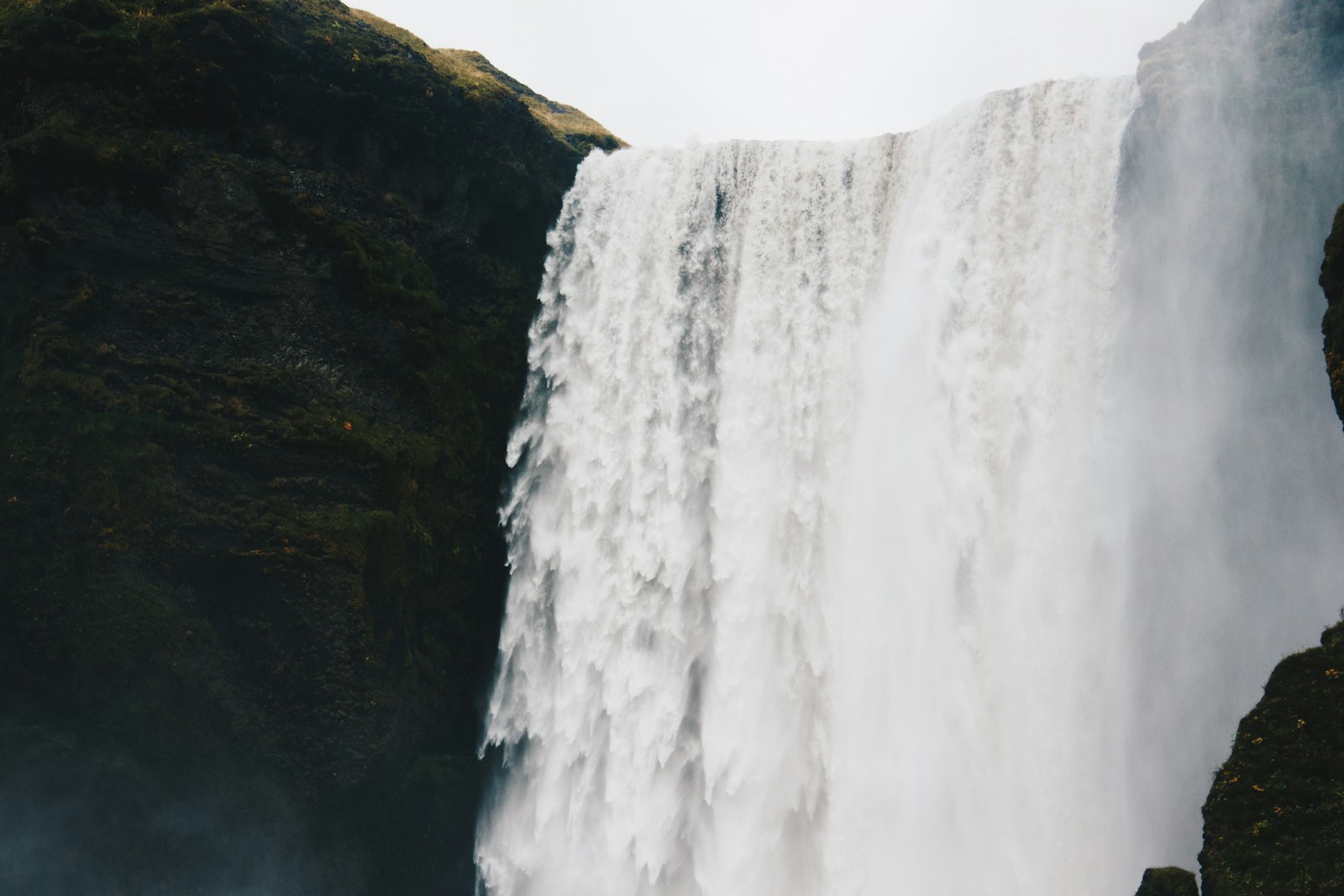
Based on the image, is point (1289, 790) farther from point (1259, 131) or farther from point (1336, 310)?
point (1259, 131)

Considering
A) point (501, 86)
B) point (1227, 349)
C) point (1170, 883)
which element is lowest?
point (1170, 883)

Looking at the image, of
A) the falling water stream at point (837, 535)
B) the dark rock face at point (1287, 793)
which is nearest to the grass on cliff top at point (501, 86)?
the falling water stream at point (837, 535)

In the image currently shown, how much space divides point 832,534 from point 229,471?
11.7 meters

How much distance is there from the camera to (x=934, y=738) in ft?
52.3

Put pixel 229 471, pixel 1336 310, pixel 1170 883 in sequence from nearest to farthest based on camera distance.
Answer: pixel 1336 310 < pixel 1170 883 < pixel 229 471

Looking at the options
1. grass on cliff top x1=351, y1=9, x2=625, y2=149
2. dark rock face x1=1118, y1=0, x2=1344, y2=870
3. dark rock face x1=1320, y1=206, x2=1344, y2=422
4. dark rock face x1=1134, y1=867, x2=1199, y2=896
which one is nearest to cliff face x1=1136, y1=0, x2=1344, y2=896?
dark rock face x1=1118, y1=0, x2=1344, y2=870

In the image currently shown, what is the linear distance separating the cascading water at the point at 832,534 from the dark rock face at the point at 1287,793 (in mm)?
4912

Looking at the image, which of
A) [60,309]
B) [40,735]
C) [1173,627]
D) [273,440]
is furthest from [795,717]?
[60,309]

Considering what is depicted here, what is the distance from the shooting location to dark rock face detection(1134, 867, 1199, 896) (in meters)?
10.9

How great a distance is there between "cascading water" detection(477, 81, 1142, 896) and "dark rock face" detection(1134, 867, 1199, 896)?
3.65m

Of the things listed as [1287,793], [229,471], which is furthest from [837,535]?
[229,471]

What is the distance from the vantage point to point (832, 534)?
17.9 m

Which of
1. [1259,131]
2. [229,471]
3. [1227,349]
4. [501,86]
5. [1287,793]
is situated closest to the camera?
[1287,793]

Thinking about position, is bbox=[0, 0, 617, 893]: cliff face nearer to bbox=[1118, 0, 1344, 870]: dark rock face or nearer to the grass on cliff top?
the grass on cliff top
